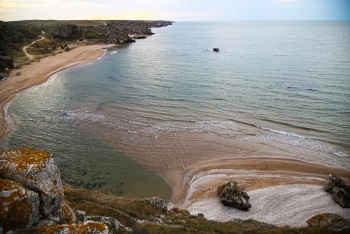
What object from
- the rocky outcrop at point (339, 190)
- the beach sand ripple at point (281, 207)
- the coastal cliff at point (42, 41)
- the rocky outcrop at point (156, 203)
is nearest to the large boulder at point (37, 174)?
the rocky outcrop at point (156, 203)

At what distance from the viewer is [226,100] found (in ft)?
168

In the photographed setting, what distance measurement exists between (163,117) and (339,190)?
89.5ft

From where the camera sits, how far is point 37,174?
34.2ft

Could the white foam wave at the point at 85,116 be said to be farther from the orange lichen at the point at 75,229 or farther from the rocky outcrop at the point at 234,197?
the orange lichen at the point at 75,229

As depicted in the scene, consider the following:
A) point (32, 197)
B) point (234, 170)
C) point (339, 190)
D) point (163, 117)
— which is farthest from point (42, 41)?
point (339, 190)

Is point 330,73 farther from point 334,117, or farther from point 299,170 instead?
point 299,170

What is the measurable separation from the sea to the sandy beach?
32 centimetres

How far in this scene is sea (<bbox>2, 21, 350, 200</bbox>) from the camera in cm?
3062

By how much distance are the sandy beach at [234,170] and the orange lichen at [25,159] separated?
623 inches

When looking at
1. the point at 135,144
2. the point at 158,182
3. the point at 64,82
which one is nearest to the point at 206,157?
the point at 158,182

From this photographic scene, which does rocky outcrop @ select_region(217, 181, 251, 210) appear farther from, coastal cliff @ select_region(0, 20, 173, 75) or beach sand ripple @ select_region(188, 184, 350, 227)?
coastal cliff @ select_region(0, 20, 173, 75)

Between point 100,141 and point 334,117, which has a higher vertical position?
point 334,117

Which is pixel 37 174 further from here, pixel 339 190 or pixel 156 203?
pixel 339 190

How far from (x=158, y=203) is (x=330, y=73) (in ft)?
221
